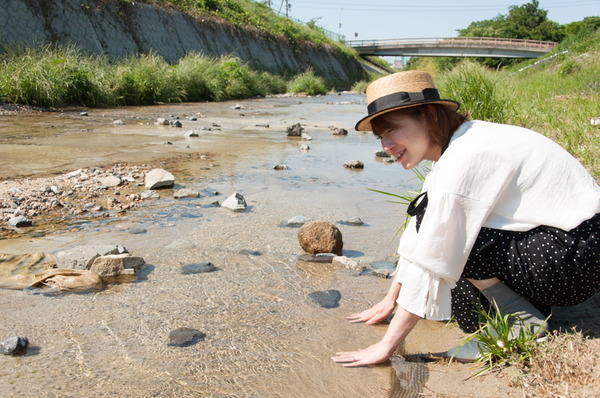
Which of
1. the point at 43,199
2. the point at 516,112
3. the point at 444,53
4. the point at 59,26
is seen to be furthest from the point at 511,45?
the point at 43,199

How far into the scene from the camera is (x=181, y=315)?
2357 millimetres

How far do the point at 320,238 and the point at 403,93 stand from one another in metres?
1.62

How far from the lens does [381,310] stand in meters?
2.32

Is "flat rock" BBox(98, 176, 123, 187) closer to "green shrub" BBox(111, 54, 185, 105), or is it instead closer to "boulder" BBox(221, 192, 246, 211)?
"boulder" BBox(221, 192, 246, 211)

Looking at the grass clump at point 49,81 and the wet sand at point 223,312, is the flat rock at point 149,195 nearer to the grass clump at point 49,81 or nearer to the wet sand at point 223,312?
the wet sand at point 223,312

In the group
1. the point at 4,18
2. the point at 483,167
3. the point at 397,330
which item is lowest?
the point at 397,330

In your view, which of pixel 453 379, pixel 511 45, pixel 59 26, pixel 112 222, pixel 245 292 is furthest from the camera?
pixel 511 45

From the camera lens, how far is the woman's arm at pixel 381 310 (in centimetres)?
225

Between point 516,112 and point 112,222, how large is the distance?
4520 millimetres

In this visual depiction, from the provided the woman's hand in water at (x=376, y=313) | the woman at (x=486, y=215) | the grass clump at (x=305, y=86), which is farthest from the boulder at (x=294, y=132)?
the grass clump at (x=305, y=86)

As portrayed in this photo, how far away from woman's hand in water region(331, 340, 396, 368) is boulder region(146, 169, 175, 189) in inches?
124

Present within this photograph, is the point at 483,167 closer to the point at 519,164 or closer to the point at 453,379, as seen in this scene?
the point at 519,164

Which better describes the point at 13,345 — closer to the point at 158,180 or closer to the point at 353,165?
the point at 158,180

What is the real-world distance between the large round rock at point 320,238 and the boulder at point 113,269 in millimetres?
1096
